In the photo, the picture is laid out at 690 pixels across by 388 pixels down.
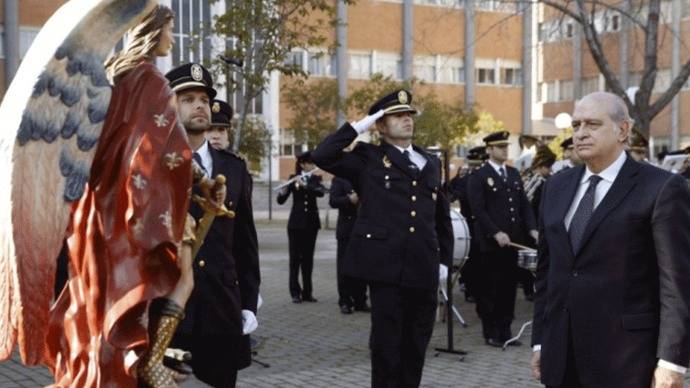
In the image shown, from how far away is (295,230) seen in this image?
13.4 meters

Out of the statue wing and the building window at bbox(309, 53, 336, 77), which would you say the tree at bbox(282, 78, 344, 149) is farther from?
the statue wing

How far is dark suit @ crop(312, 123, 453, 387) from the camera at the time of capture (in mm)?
6488

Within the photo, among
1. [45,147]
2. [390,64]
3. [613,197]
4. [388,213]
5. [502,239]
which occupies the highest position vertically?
[390,64]

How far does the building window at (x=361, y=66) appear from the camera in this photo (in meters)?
48.4

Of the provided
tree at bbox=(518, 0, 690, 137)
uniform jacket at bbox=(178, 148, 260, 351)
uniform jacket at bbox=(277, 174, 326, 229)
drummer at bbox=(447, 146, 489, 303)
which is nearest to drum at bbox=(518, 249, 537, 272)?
drummer at bbox=(447, 146, 489, 303)

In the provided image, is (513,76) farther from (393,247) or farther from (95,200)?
(95,200)

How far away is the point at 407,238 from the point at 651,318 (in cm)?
254

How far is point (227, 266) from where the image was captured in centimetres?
516

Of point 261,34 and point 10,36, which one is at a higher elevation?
point 10,36

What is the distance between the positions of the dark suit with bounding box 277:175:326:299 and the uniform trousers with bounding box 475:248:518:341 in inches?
128

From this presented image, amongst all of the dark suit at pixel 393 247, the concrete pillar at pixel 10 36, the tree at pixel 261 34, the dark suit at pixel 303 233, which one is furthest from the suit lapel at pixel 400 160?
the concrete pillar at pixel 10 36

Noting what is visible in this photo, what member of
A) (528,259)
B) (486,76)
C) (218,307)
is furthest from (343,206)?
(486,76)

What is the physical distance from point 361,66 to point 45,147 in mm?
45733

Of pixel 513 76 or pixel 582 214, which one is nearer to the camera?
pixel 582 214
